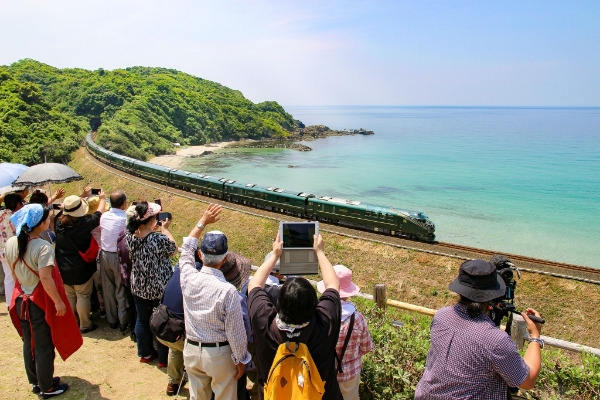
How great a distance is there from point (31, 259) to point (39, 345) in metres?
0.96

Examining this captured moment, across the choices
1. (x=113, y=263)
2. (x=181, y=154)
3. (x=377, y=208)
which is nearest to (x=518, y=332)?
(x=113, y=263)

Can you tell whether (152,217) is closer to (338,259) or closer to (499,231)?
(338,259)

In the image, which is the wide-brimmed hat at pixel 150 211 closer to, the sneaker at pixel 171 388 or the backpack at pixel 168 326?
the backpack at pixel 168 326

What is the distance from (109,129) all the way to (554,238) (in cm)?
5525

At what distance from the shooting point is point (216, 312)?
3.53 m

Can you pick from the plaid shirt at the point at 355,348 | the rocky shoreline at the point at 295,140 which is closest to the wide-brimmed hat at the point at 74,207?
the plaid shirt at the point at 355,348

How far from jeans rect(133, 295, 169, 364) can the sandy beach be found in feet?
190

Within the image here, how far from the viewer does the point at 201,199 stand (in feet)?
95.1

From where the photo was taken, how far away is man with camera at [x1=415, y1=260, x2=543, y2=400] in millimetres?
2590

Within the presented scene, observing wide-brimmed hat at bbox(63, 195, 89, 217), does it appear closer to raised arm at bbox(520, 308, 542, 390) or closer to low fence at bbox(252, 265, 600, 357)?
low fence at bbox(252, 265, 600, 357)

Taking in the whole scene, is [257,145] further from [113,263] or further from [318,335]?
[318,335]

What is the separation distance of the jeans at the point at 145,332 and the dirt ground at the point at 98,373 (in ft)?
0.51

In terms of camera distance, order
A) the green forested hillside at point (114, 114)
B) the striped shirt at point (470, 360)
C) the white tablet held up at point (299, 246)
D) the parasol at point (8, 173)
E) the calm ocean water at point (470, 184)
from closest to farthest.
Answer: the striped shirt at point (470, 360)
the white tablet held up at point (299, 246)
the parasol at point (8, 173)
the calm ocean water at point (470, 184)
the green forested hillside at point (114, 114)

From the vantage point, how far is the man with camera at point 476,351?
2.59 meters
